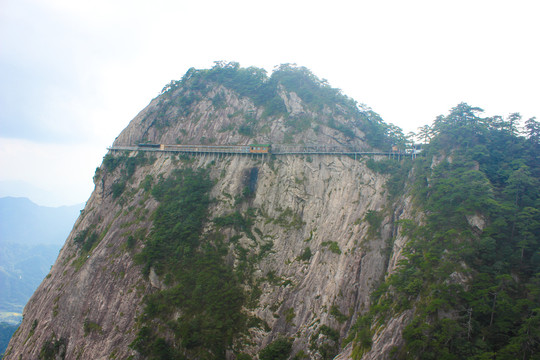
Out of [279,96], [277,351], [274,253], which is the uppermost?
[279,96]

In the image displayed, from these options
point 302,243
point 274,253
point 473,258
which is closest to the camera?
point 473,258

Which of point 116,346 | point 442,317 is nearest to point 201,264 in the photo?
point 116,346

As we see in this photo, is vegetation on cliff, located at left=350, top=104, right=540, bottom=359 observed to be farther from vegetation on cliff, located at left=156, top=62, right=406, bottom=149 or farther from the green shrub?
vegetation on cliff, located at left=156, top=62, right=406, bottom=149

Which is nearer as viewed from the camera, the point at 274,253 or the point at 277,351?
the point at 277,351

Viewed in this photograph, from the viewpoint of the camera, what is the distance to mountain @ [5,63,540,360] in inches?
966

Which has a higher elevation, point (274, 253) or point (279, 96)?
point (279, 96)

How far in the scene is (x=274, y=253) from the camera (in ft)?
138

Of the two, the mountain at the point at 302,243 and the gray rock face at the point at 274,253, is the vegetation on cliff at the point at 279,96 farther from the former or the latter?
the gray rock face at the point at 274,253

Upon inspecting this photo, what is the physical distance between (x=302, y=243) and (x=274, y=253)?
4309 mm

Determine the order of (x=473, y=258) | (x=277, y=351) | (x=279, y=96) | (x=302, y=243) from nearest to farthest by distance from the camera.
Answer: (x=473, y=258) → (x=277, y=351) → (x=302, y=243) → (x=279, y=96)

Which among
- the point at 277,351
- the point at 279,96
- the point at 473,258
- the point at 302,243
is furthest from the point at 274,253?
the point at 279,96

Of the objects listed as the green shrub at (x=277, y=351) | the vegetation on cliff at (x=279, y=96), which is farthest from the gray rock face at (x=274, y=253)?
the vegetation on cliff at (x=279, y=96)

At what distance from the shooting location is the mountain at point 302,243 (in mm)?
24547

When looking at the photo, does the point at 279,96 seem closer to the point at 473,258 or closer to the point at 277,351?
the point at 473,258
